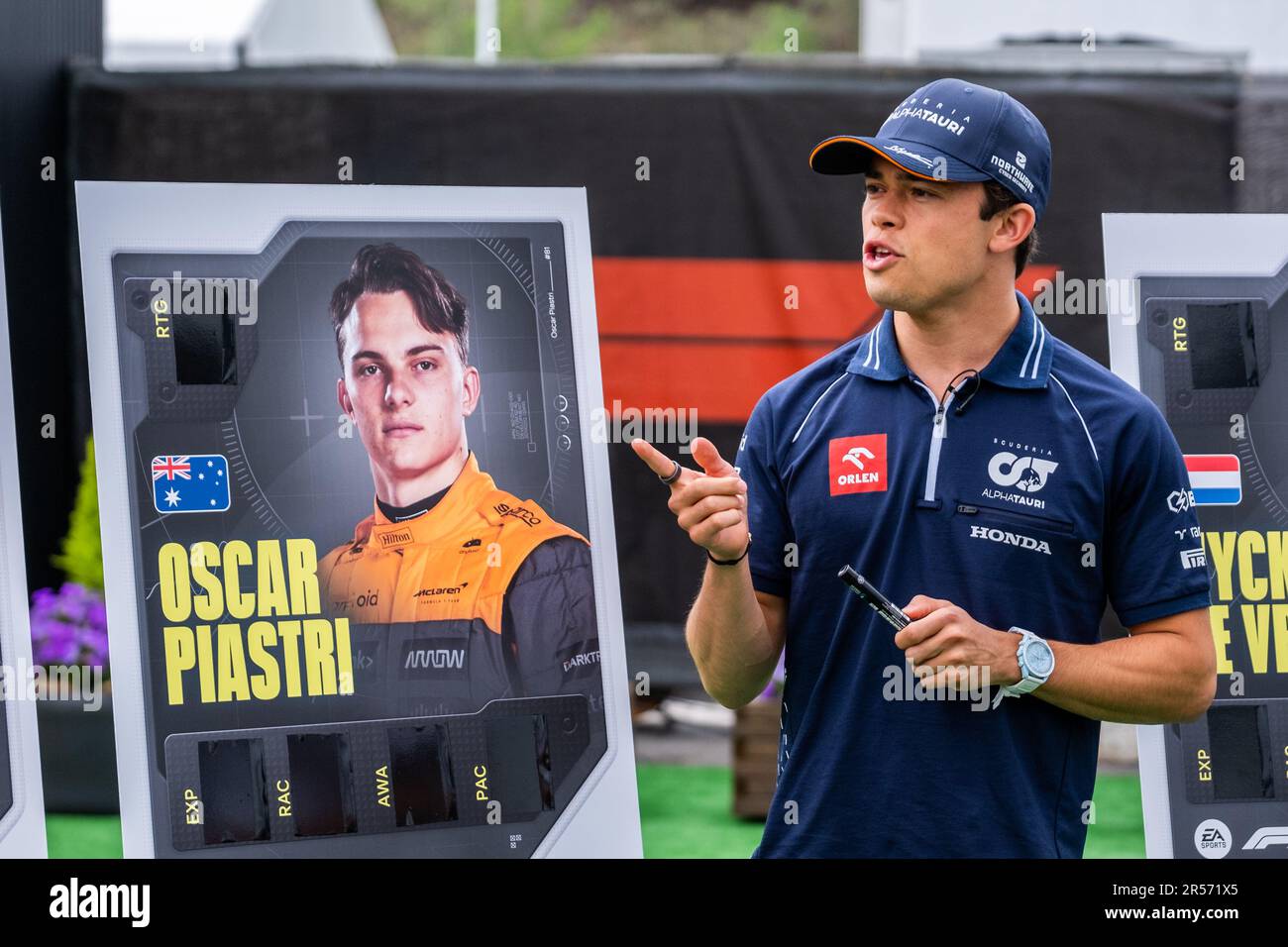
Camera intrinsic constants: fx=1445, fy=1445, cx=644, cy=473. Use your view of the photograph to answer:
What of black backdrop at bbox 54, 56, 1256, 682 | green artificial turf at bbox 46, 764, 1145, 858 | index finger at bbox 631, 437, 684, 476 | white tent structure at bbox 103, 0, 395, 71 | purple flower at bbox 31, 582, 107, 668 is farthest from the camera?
white tent structure at bbox 103, 0, 395, 71

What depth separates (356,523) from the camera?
7.76 feet

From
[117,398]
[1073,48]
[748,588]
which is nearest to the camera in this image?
[748,588]

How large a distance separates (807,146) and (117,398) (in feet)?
11.3

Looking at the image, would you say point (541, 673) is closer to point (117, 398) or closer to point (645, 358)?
point (117, 398)

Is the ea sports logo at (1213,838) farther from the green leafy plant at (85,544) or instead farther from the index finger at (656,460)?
the green leafy plant at (85,544)

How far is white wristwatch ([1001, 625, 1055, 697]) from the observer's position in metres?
1.91

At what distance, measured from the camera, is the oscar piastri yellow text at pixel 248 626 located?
2.30 meters

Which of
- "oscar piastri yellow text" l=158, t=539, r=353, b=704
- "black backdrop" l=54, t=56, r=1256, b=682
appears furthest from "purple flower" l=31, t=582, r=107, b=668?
"oscar piastri yellow text" l=158, t=539, r=353, b=704

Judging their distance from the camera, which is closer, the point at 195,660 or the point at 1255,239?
the point at 195,660

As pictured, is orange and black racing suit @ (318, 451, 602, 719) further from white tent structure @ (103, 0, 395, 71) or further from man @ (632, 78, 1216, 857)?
white tent structure @ (103, 0, 395, 71)

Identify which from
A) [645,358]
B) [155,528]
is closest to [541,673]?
[155,528]

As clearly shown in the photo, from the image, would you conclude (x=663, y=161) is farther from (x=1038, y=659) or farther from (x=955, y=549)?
(x=1038, y=659)

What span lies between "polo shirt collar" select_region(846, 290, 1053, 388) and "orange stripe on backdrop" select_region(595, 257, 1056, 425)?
3.04 m

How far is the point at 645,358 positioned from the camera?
17.2 ft
